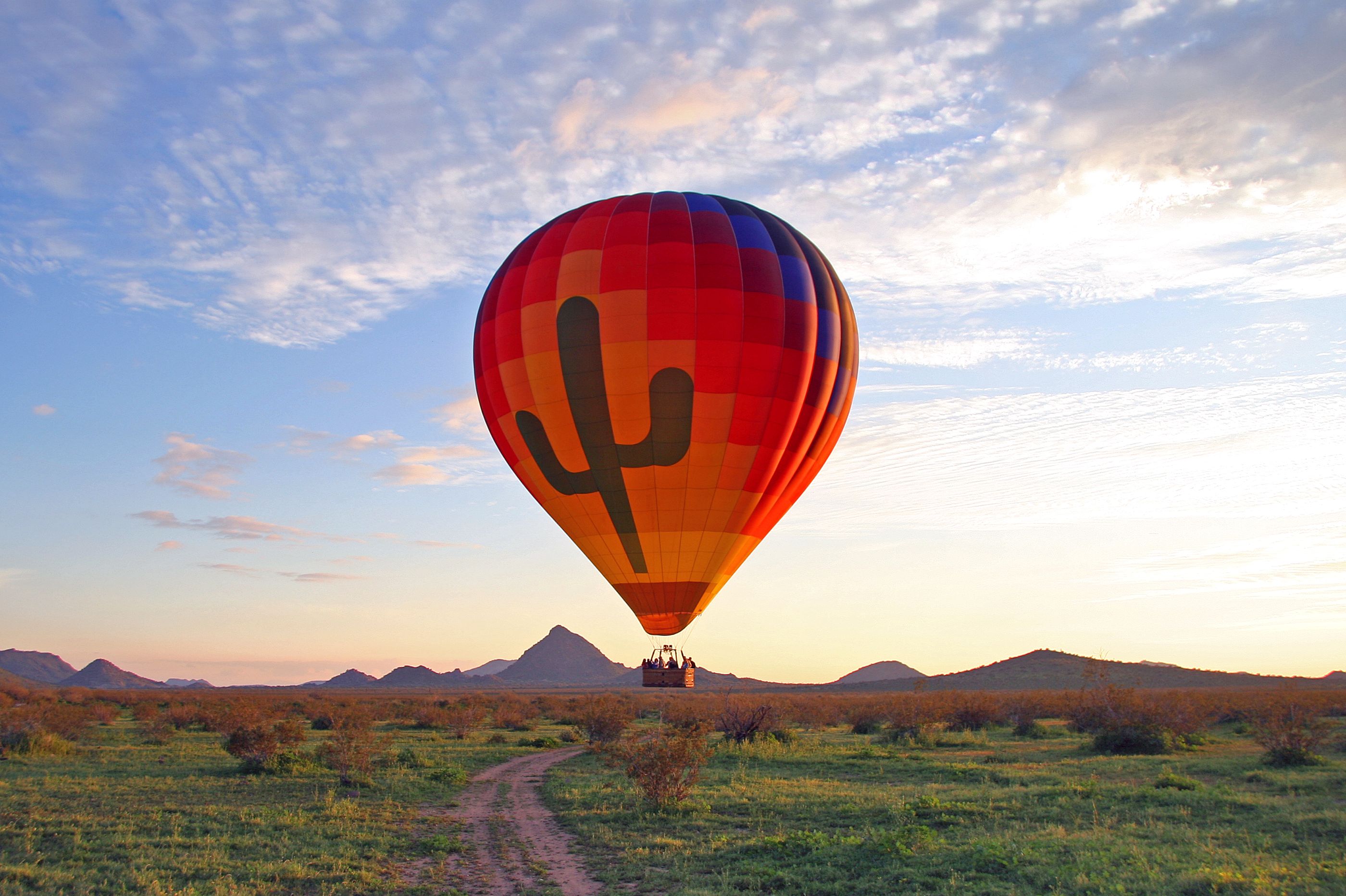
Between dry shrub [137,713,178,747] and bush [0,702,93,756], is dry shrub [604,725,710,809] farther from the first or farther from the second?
dry shrub [137,713,178,747]

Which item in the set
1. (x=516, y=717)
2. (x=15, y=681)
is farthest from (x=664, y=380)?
(x=15, y=681)

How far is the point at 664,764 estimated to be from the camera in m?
16.6

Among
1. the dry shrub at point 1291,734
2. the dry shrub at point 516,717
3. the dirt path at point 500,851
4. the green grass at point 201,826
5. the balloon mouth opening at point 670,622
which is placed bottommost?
the dirt path at point 500,851

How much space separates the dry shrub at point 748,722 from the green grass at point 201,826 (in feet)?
29.2

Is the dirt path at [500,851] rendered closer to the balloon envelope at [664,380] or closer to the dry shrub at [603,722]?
the balloon envelope at [664,380]

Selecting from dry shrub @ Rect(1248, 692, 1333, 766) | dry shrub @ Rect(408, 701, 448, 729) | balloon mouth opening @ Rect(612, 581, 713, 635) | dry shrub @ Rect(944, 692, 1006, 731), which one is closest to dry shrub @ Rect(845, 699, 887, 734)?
dry shrub @ Rect(944, 692, 1006, 731)

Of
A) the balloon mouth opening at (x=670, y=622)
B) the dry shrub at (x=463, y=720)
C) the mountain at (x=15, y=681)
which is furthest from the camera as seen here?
the mountain at (x=15, y=681)

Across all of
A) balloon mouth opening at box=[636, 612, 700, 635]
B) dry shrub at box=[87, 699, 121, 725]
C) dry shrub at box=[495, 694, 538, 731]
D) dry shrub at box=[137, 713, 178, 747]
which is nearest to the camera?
balloon mouth opening at box=[636, 612, 700, 635]

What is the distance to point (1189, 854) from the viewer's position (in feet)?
34.5

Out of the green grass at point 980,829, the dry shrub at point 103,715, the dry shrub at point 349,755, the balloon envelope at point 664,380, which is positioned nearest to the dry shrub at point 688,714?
the green grass at point 980,829

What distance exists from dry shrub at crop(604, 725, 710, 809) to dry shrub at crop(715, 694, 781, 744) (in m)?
10.8

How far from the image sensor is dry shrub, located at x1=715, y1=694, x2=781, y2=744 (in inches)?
1129

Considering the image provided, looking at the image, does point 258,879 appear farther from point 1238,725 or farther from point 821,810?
point 1238,725

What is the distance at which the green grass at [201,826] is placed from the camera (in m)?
11.1
